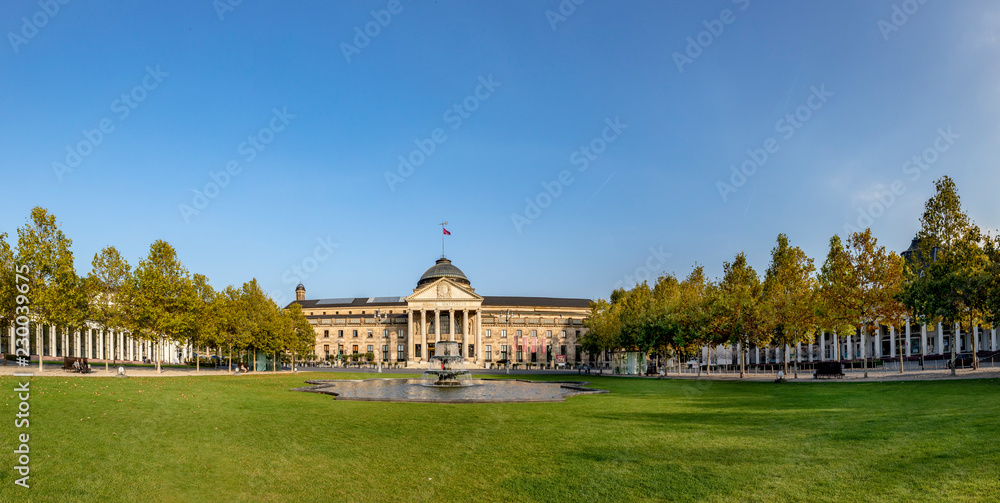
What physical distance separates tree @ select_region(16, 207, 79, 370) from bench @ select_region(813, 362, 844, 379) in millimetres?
55662

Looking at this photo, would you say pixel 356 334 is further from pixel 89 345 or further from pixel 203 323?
pixel 203 323

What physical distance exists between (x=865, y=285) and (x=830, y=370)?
25.2 ft

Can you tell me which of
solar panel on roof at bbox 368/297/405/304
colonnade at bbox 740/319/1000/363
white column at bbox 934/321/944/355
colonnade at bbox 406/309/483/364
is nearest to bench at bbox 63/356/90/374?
colonnade at bbox 740/319/1000/363

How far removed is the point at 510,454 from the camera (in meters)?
12.7

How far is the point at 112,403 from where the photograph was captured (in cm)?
2205

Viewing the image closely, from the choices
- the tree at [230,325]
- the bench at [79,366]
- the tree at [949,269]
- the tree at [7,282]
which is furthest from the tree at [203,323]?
the tree at [949,269]

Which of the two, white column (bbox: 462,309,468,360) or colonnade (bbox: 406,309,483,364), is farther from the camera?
colonnade (bbox: 406,309,483,364)

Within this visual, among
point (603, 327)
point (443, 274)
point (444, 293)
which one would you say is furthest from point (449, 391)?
point (443, 274)

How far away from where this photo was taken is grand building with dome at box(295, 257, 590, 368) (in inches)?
5017

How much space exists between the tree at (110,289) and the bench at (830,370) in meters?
55.6

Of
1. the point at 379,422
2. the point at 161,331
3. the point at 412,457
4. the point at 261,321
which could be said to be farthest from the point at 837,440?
the point at 261,321

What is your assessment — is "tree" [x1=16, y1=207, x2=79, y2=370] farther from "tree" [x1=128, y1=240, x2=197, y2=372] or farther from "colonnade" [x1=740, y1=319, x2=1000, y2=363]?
"colonnade" [x1=740, y1=319, x2=1000, y2=363]

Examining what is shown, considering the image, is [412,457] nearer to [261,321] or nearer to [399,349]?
[261,321]

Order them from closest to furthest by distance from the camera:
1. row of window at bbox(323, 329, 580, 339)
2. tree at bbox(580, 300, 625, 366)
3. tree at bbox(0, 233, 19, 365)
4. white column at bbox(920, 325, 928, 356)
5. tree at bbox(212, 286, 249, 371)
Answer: tree at bbox(0, 233, 19, 365) → tree at bbox(212, 286, 249, 371) → tree at bbox(580, 300, 625, 366) → white column at bbox(920, 325, 928, 356) → row of window at bbox(323, 329, 580, 339)
